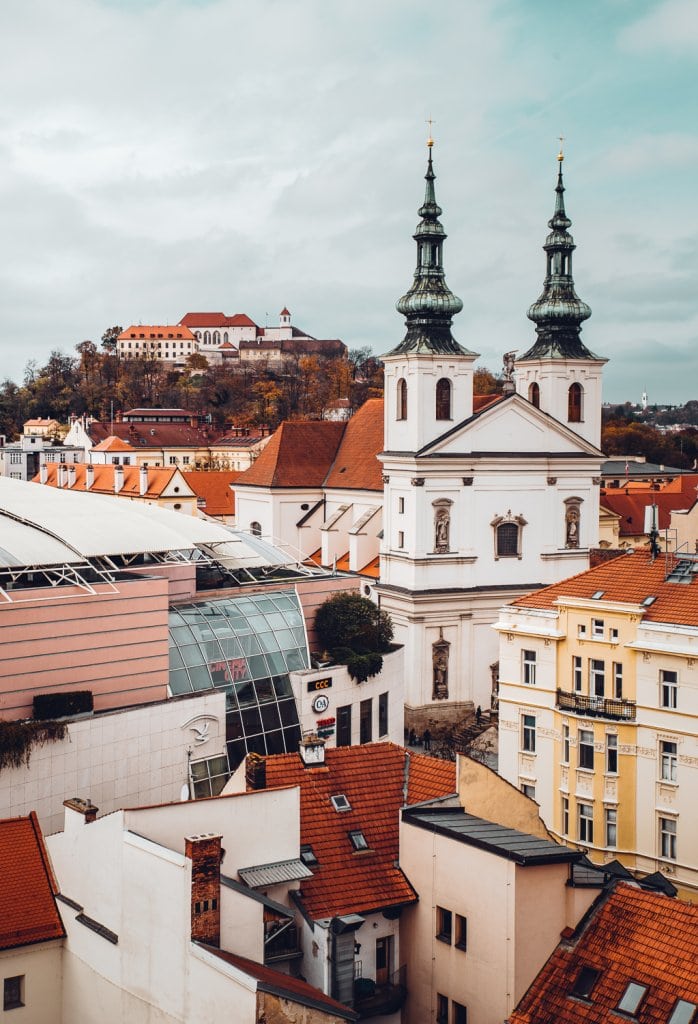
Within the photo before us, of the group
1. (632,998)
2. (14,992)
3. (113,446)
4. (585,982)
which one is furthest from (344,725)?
(113,446)

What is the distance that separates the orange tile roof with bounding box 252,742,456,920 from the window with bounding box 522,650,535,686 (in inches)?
323

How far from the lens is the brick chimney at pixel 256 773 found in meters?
21.7

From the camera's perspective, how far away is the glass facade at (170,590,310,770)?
30109 millimetres

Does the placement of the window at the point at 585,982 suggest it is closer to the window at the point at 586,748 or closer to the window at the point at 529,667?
the window at the point at 586,748

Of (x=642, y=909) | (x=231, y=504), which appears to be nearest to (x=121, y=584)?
(x=642, y=909)

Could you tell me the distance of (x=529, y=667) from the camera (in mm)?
30844

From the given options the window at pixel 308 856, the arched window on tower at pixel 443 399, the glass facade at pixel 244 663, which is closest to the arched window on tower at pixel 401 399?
the arched window on tower at pixel 443 399

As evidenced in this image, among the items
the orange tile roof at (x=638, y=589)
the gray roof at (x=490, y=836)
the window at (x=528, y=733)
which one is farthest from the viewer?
the window at (x=528, y=733)

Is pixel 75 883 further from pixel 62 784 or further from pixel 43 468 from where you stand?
pixel 43 468

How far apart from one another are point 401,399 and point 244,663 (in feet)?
68.8

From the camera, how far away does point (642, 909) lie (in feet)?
60.0

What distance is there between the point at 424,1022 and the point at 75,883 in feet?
19.7

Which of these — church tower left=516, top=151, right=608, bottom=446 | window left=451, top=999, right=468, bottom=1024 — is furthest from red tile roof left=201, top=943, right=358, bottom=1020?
church tower left=516, top=151, right=608, bottom=446

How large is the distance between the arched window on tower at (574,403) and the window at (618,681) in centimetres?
2590
